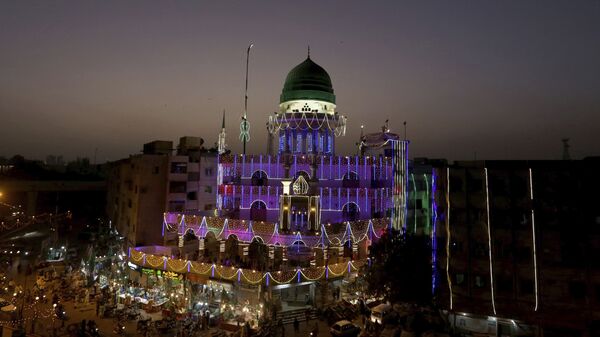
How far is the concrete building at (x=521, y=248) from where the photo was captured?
2439cm

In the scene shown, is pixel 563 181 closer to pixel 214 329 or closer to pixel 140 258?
pixel 214 329

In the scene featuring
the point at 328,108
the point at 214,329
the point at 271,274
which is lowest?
the point at 214,329

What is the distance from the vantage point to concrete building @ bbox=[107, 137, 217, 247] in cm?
4697

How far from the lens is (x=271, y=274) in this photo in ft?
105

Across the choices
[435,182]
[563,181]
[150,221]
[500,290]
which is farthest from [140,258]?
[563,181]

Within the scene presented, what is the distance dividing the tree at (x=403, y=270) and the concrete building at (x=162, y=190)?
23.6 m

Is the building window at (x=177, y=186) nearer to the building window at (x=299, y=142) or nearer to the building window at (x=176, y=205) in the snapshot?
the building window at (x=176, y=205)

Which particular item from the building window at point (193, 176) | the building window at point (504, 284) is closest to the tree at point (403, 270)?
the building window at point (504, 284)

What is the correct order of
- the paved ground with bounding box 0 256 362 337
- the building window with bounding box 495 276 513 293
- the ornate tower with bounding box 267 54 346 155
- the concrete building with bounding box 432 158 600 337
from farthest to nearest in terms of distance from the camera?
1. the ornate tower with bounding box 267 54 346 155
2. the paved ground with bounding box 0 256 362 337
3. the building window with bounding box 495 276 513 293
4. the concrete building with bounding box 432 158 600 337

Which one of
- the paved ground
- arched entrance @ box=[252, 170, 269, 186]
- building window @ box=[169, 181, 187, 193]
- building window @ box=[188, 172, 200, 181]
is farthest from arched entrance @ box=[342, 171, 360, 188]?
building window @ box=[169, 181, 187, 193]

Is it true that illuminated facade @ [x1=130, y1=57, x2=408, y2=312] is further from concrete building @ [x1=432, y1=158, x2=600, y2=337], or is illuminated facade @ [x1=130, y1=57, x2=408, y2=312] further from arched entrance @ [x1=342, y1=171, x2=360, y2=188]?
concrete building @ [x1=432, y1=158, x2=600, y2=337]

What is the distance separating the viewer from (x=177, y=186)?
4791 cm

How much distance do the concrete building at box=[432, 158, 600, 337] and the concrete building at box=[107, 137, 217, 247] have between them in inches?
1144

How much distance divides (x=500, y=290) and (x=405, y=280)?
635 cm
